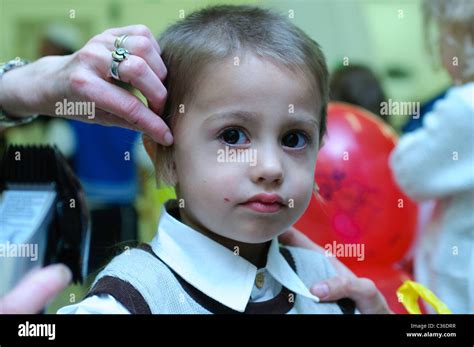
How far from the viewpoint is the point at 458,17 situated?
124 cm

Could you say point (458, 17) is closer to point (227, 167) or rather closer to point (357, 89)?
point (357, 89)

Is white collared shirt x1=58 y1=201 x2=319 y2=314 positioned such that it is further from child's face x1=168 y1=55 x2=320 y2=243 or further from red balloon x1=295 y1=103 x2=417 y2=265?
red balloon x1=295 y1=103 x2=417 y2=265

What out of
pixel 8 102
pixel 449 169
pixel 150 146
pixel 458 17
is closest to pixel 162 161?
pixel 150 146

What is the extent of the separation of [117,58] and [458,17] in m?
0.72

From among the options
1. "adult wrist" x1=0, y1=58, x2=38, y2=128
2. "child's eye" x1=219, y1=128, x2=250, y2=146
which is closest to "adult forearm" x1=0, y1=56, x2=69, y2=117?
"adult wrist" x1=0, y1=58, x2=38, y2=128

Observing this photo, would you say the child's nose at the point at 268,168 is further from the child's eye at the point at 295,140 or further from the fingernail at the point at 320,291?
the fingernail at the point at 320,291

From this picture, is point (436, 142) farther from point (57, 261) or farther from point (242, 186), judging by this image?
point (57, 261)

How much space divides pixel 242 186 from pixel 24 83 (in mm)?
344

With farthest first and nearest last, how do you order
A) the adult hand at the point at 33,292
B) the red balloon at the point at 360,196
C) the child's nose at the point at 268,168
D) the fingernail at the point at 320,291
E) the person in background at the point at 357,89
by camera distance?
the person in background at the point at 357,89 < the red balloon at the point at 360,196 < the fingernail at the point at 320,291 < the child's nose at the point at 268,168 < the adult hand at the point at 33,292

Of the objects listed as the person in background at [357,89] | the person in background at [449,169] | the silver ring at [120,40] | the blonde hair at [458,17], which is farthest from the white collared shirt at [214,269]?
the person in background at [357,89]

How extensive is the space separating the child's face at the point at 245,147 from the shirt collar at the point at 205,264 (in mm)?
29

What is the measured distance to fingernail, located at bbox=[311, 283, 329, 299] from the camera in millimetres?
898

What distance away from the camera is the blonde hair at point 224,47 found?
81cm

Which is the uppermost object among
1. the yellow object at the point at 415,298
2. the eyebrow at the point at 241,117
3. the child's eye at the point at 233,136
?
the eyebrow at the point at 241,117
